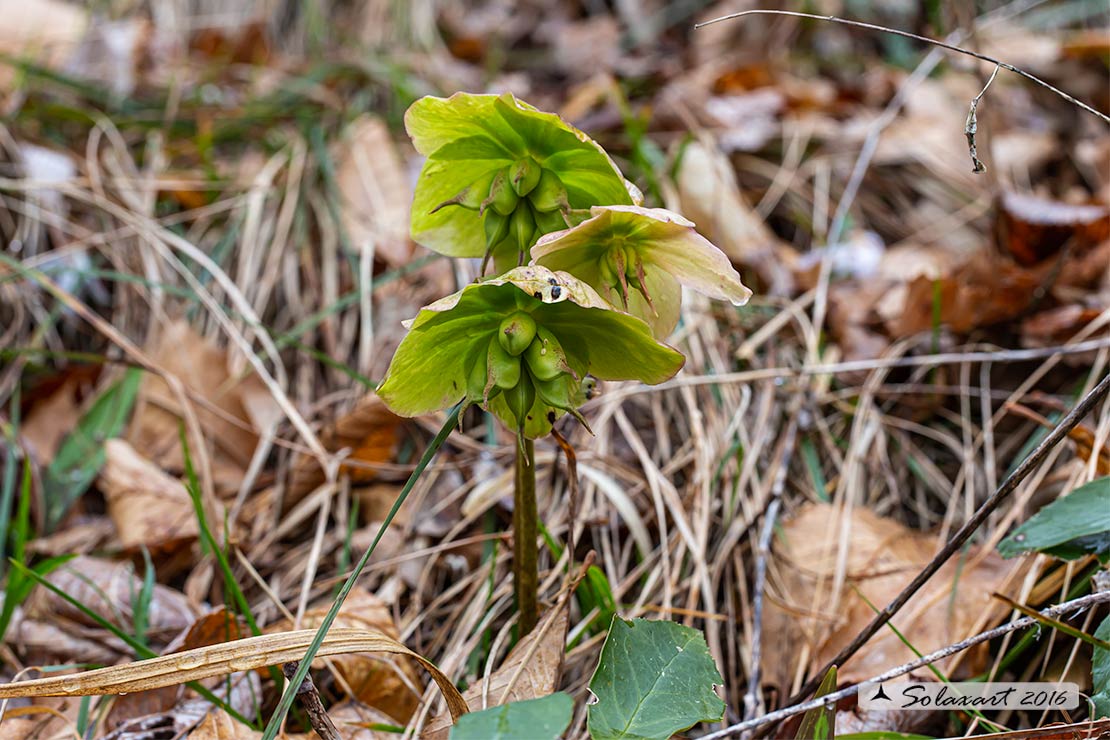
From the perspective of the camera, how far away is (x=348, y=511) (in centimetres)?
160

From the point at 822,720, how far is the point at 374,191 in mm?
1622

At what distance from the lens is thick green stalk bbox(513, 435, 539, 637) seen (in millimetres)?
985

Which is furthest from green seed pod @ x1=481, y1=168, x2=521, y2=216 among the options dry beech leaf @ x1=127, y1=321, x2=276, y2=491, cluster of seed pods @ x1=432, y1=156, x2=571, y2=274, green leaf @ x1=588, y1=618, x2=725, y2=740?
dry beech leaf @ x1=127, y1=321, x2=276, y2=491

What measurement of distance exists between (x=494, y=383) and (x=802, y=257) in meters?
1.53

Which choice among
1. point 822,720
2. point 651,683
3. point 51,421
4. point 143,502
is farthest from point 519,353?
point 51,421

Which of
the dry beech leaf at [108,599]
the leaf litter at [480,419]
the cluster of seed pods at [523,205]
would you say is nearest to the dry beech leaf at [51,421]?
the leaf litter at [480,419]

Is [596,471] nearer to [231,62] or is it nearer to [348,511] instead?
[348,511]

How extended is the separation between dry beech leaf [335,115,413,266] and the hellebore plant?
3.48 feet

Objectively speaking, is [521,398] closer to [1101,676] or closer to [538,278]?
[538,278]

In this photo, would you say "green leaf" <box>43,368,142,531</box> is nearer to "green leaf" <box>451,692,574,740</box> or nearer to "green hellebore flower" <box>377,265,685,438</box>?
"green hellebore flower" <box>377,265,685,438</box>

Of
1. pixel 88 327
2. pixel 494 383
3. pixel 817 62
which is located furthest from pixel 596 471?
pixel 817 62

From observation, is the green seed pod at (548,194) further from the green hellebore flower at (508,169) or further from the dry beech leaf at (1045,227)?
the dry beech leaf at (1045,227)

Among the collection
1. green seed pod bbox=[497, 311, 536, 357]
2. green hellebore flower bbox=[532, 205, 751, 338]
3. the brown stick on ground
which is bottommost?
the brown stick on ground

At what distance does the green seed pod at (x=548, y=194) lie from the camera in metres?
0.90
